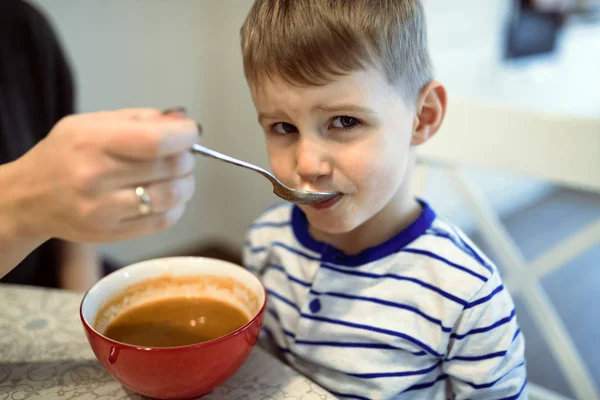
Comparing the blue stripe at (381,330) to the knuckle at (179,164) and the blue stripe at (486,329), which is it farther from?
the knuckle at (179,164)

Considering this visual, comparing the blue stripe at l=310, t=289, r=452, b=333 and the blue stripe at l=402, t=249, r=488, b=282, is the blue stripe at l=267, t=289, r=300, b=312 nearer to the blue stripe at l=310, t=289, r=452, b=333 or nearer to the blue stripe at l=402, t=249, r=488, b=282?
the blue stripe at l=310, t=289, r=452, b=333

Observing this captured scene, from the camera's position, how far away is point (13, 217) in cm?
54

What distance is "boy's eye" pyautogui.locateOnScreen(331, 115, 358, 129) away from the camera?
67cm

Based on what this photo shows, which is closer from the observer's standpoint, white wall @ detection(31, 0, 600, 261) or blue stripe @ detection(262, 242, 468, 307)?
blue stripe @ detection(262, 242, 468, 307)

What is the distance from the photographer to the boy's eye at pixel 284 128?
714 millimetres

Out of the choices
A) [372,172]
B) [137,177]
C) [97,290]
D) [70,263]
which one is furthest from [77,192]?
[70,263]

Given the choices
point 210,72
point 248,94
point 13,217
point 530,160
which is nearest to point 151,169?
point 13,217

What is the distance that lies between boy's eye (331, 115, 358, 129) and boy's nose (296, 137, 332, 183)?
0.11ft

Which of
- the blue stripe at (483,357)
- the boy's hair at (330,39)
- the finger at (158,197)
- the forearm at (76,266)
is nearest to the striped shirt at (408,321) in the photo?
the blue stripe at (483,357)

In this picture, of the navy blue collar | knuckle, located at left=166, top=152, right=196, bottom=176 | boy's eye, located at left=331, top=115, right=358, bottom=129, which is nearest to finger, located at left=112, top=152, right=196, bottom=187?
knuckle, located at left=166, top=152, right=196, bottom=176

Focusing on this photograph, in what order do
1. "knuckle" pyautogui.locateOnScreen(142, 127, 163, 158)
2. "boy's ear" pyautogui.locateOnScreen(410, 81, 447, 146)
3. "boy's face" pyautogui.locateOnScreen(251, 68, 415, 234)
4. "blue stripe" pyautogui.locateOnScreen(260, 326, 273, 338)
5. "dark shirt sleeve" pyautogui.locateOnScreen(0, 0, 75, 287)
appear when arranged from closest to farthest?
"knuckle" pyautogui.locateOnScreen(142, 127, 163, 158), "boy's face" pyautogui.locateOnScreen(251, 68, 415, 234), "boy's ear" pyautogui.locateOnScreen(410, 81, 447, 146), "blue stripe" pyautogui.locateOnScreen(260, 326, 273, 338), "dark shirt sleeve" pyautogui.locateOnScreen(0, 0, 75, 287)

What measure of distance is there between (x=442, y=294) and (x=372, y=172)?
192mm

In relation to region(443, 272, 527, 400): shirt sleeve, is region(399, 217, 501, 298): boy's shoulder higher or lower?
higher

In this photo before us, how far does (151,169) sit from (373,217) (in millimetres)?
416
